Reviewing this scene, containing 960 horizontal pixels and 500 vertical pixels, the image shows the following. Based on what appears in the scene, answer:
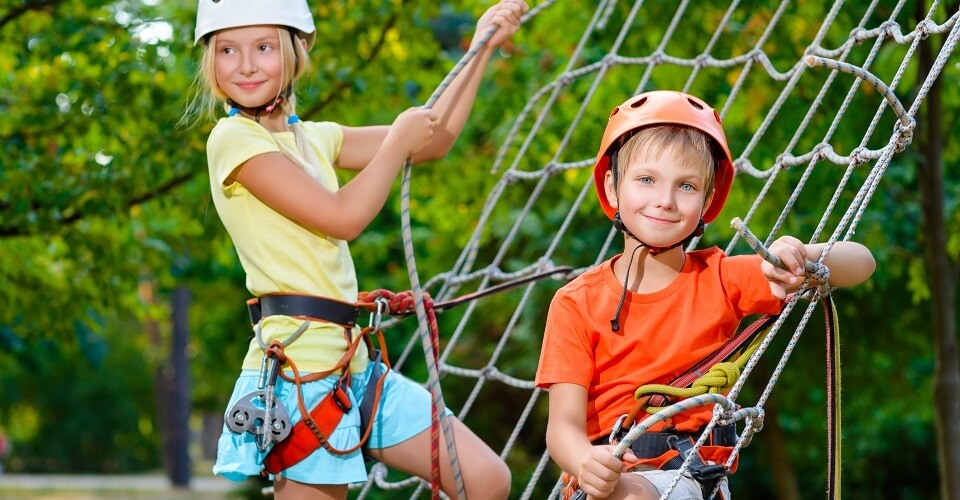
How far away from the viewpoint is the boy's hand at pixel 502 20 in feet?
9.02

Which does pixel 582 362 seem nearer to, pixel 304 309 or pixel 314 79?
pixel 304 309

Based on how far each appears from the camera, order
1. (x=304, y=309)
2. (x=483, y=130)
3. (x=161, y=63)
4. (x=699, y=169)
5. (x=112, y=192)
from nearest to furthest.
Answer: (x=699, y=169)
(x=304, y=309)
(x=112, y=192)
(x=161, y=63)
(x=483, y=130)

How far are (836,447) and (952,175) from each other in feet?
14.6

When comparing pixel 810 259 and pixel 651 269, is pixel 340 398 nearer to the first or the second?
pixel 651 269

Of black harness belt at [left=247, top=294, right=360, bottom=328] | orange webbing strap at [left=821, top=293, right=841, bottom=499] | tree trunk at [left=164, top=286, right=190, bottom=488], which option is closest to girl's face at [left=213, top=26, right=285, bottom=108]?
black harness belt at [left=247, top=294, right=360, bottom=328]

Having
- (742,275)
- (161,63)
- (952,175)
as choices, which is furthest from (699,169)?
(952,175)

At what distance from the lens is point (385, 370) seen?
255 centimetres

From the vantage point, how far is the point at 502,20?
275cm

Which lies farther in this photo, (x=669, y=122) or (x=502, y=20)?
(x=502, y=20)

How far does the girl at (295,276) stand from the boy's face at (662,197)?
21.4 inches

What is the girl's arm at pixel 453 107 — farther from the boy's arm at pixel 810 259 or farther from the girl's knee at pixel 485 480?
the boy's arm at pixel 810 259

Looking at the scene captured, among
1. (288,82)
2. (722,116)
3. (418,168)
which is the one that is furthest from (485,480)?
(418,168)

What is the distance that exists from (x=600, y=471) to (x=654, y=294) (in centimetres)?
39

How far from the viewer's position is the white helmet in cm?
249
